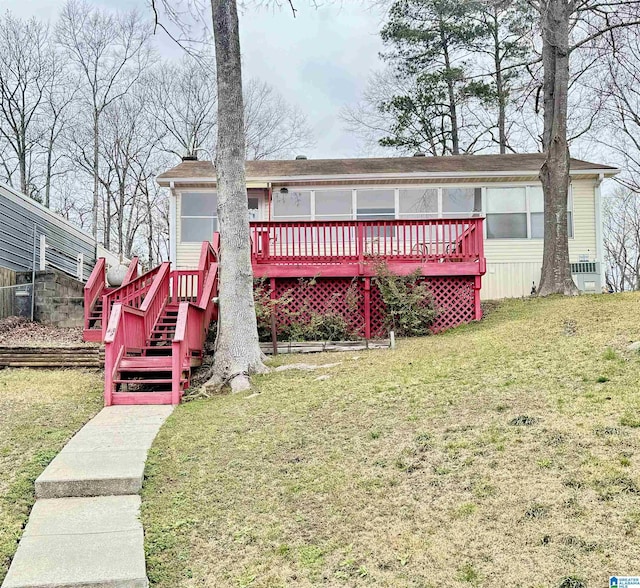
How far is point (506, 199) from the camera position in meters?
14.9

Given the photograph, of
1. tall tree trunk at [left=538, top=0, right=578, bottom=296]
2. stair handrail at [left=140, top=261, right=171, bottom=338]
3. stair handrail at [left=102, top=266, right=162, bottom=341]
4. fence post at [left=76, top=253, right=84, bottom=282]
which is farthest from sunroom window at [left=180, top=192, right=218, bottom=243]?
tall tree trunk at [left=538, top=0, right=578, bottom=296]

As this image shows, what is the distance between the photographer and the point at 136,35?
28312 mm

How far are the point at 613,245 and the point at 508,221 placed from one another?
2613 cm

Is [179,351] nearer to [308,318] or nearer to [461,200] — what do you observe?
[308,318]

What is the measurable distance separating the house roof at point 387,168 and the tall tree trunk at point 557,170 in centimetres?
179

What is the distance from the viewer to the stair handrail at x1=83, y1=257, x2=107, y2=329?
10930 mm

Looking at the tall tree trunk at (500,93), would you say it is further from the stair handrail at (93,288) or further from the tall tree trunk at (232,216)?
the stair handrail at (93,288)

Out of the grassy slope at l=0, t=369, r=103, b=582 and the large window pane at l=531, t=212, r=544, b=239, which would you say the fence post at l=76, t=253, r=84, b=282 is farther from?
the large window pane at l=531, t=212, r=544, b=239

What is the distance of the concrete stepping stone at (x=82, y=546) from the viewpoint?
9.75ft

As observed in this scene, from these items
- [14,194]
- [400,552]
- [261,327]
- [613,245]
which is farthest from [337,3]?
[613,245]

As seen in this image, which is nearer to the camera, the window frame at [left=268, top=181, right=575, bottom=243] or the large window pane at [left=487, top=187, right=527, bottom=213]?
the window frame at [left=268, top=181, right=575, bottom=243]

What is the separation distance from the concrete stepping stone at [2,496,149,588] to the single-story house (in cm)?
1087

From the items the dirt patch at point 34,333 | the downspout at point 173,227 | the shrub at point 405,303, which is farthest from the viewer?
the downspout at point 173,227

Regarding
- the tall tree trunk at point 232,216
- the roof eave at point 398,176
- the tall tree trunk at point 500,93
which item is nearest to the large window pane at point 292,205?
the roof eave at point 398,176
